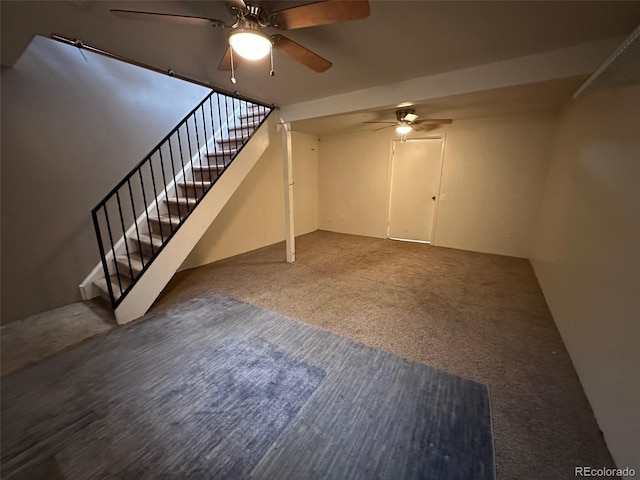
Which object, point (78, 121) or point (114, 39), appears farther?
point (78, 121)

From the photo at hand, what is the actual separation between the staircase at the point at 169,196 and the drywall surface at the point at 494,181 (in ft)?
A: 11.3

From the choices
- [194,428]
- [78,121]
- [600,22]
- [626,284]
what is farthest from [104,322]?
[600,22]

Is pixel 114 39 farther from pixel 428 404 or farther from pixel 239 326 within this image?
pixel 428 404

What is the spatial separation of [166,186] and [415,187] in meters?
4.37

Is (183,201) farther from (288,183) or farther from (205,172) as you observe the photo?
(288,183)

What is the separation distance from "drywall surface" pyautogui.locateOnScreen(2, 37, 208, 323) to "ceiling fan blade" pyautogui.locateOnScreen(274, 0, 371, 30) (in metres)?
2.52

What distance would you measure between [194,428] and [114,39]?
2724 mm

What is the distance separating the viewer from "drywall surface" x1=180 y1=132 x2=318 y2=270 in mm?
4047

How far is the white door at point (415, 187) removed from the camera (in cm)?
484

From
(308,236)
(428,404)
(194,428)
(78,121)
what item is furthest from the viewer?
(308,236)

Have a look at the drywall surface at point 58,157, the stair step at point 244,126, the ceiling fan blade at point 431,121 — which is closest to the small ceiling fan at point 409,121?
the ceiling fan blade at point 431,121

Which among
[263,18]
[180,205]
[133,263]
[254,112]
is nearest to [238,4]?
[263,18]

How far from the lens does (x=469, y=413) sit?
57.5 inches

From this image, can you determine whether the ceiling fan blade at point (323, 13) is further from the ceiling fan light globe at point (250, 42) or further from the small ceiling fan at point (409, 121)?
the small ceiling fan at point (409, 121)
